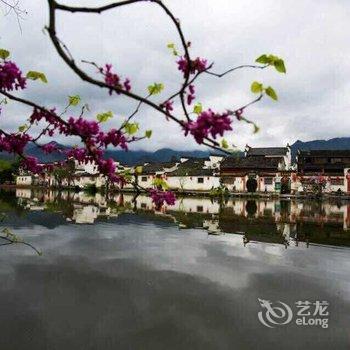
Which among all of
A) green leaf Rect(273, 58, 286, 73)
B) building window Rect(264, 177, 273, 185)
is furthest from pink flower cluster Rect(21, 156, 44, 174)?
building window Rect(264, 177, 273, 185)

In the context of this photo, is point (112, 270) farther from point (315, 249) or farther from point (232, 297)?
point (315, 249)

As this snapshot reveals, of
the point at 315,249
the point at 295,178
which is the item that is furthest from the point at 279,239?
the point at 295,178

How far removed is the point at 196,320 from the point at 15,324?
319 cm

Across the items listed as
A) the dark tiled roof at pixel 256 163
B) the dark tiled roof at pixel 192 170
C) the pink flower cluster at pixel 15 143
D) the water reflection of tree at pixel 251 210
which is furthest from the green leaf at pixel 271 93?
the dark tiled roof at pixel 192 170

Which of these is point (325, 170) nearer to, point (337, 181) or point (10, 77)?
point (337, 181)

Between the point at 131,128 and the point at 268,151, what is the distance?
250ft

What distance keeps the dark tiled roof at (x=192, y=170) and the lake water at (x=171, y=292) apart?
51432 millimetres

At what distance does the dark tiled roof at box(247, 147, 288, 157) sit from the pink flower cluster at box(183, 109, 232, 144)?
7537 centimetres

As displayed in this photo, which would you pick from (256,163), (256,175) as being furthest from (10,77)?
(256,163)

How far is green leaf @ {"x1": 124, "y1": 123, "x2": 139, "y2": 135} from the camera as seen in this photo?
9.03 ft

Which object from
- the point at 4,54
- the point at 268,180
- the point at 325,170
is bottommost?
the point at 4,54

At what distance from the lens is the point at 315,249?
14.7 metres

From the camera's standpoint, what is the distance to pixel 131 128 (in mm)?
2777

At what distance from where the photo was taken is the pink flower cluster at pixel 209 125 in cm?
202
